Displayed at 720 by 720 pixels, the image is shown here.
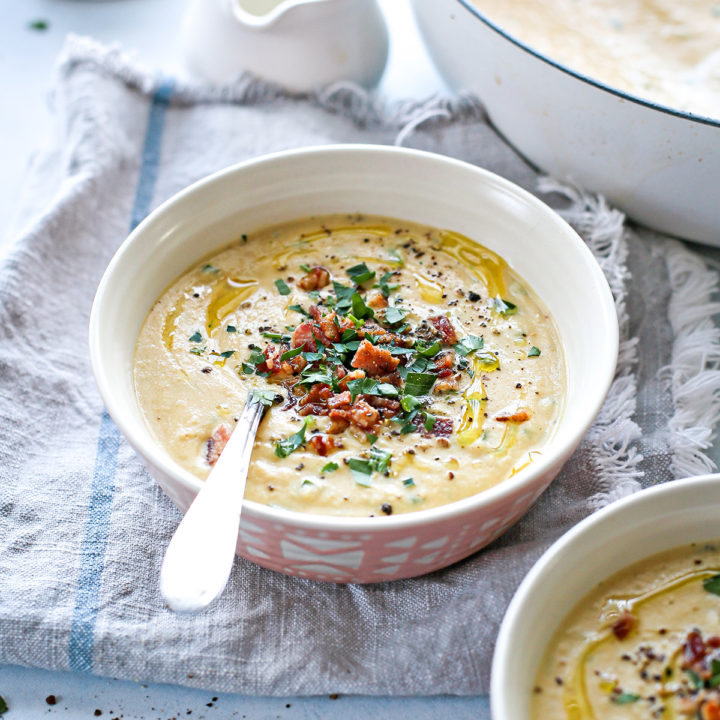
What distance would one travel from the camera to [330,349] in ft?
7.85

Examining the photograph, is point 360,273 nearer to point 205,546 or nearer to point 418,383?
point 418,383

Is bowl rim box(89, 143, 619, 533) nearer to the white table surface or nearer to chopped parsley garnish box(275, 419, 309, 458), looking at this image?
chopped parsley garnish box(275, 419, 309, 458)

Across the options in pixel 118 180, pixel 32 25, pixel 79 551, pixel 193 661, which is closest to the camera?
pixel 193 661

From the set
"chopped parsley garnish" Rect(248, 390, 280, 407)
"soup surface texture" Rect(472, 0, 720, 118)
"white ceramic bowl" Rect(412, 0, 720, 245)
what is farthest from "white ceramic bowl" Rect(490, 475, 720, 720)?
"soup surface texture" Rect(472, 0, 720, 118)

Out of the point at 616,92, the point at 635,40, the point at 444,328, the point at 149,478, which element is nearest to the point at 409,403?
the point at 444,328

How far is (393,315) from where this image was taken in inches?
98.2

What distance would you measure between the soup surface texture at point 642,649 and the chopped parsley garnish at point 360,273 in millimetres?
1074

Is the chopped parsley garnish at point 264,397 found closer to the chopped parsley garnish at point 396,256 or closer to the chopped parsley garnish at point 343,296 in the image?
the chopped parsley garnish at point 343,296

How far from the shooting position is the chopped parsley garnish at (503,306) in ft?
8.36

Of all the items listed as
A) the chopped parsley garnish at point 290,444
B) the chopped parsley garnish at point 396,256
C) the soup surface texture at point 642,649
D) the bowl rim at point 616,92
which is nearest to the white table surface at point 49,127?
the soup surface texture at point 642,649

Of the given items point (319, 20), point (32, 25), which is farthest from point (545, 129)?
point (32, 25)

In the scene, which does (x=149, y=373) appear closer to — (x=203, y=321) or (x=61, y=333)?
(x=203, y=321)

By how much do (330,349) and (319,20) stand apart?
1517mm

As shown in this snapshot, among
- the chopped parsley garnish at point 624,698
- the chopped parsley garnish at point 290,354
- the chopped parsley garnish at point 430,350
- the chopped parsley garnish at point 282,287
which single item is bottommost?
the chopped parsley garnish at point 282,287
